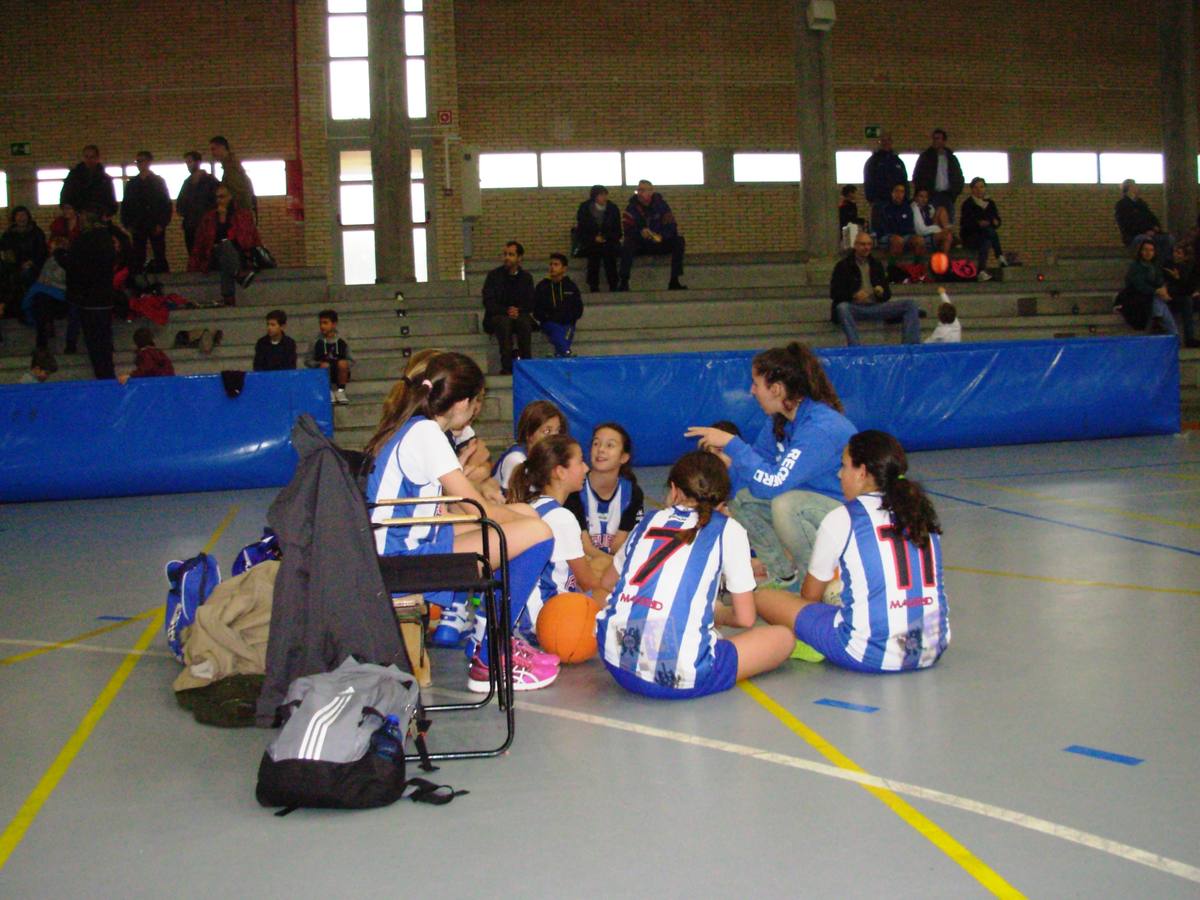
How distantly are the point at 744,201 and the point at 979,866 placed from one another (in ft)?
69.7

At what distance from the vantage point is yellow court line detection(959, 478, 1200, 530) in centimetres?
790

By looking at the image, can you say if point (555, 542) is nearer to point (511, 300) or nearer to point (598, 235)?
point (511, 300)

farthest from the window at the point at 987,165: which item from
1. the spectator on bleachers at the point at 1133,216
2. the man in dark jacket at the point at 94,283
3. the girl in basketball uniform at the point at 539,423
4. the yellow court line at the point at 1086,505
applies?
the girl in basketball uniform at the point at 539,423

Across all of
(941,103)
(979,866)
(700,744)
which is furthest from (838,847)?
(941,103)

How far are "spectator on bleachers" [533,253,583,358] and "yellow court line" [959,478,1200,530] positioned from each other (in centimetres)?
614

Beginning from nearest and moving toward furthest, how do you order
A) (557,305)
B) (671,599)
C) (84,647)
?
(671,599) < (84,647) < (557,305)

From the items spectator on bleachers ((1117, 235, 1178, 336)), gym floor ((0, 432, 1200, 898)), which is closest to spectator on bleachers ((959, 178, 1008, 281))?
spectator on bleachers ((1117, 235, 1178, 336))

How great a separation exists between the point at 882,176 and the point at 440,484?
50.8ft

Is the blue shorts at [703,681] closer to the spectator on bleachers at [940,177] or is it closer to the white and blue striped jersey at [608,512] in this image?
the white and blue striped jersey at [608,512]

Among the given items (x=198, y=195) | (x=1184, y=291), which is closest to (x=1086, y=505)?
(x=1184, y=291)

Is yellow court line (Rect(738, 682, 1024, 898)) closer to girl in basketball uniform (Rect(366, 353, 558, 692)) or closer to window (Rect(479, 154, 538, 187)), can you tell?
girl in basketball uniform (Rect(366, 353, 558, 692))

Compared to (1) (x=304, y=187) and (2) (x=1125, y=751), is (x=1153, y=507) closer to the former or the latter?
(2) (x=1125, y=751)

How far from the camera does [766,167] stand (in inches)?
925

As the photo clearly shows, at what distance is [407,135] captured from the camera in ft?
58.7
